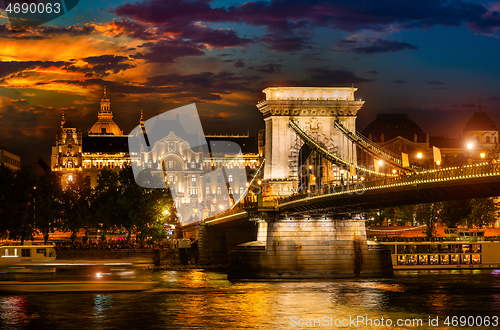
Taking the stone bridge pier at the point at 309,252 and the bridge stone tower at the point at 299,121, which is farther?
the bridge stone tower at the point at 299,121

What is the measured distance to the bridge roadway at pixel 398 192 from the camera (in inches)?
1475

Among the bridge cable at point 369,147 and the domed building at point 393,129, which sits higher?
the domed building at point 393,129

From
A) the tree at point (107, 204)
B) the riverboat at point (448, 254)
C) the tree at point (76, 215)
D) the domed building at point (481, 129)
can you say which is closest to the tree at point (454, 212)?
the riverboat at point (448, 254)

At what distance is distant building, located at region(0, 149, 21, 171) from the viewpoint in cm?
12700

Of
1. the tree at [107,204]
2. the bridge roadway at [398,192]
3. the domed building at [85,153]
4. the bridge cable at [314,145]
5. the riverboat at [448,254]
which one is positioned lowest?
the riverboat at [448,254]

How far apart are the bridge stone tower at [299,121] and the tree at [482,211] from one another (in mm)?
46490

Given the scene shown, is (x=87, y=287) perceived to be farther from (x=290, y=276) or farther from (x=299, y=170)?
(x=299, y=170)

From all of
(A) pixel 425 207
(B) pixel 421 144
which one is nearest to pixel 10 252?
(A) pixel 425 207

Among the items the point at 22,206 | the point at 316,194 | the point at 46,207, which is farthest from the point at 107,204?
the point at 316,194

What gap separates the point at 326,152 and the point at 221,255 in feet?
82.5

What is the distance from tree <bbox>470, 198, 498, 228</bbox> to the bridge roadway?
54.0 metres

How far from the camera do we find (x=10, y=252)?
52.2m

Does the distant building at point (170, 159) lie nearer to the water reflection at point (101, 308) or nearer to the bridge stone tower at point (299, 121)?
the bridge stone tower at point (299, 121)

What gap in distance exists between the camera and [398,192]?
44.6 meters
